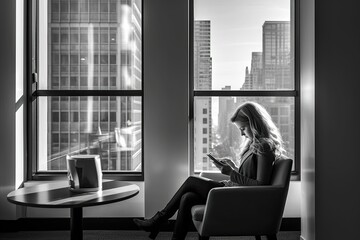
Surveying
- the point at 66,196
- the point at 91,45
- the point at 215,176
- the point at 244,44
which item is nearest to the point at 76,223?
the point at 66,196

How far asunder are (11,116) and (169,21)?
6.06ft

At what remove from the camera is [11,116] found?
4191 millimetres

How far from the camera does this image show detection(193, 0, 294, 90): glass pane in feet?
14.5

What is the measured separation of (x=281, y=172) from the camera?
317 cm

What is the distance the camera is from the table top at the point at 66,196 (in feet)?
8.41

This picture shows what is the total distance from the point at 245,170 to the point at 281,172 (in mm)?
320

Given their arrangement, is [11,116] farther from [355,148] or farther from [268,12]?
[355,148]

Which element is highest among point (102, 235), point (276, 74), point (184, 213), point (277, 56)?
point (277, 56)

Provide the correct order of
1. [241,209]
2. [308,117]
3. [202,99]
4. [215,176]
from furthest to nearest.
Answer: [202,99] → [215,176] → [308,117] → [241,209]

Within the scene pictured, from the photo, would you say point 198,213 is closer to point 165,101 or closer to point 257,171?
point 257,171

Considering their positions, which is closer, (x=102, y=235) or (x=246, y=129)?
(x=246, y=129)

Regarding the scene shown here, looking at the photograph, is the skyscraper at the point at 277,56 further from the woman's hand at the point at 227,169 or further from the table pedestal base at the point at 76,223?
the table pedestal base at the point at 76,223

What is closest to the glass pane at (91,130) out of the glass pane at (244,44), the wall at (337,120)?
the glass pane at (244,44)

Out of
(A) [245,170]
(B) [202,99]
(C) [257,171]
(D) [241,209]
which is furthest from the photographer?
(B) [202,99]
